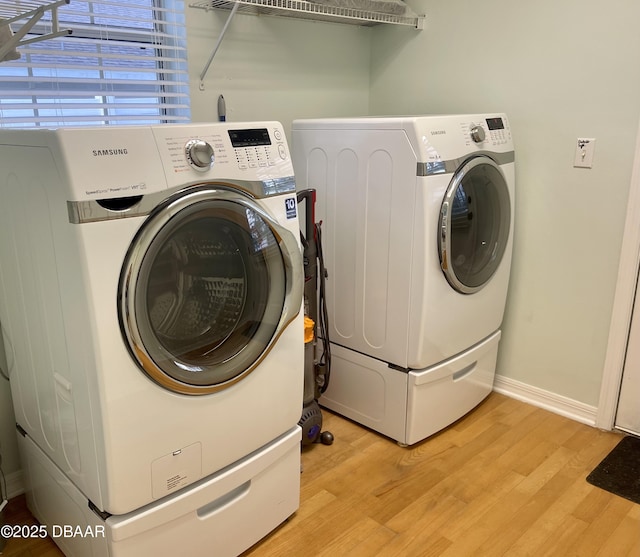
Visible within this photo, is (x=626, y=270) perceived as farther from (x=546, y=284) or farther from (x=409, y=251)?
(x=409, y=251)

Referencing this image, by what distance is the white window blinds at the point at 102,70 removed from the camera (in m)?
1.83

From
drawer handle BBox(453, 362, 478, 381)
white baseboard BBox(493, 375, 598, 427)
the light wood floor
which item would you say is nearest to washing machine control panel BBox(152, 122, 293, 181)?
the light wood floor

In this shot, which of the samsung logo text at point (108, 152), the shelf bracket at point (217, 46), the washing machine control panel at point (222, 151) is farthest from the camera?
the shelf bracket at point (217, 46)

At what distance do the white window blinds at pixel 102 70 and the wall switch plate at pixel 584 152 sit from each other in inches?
61.5

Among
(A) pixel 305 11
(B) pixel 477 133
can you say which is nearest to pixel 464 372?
(B) pixel 477 133

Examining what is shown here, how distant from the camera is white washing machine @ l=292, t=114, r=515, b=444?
2014mm

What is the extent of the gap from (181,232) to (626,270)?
1.77 m

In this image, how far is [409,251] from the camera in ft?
6.69

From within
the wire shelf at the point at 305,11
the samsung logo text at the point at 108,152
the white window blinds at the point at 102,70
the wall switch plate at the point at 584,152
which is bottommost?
the wall switch plate at the point at 584,152

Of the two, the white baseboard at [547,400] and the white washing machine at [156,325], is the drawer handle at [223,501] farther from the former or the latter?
the white baseboard at [547,400]

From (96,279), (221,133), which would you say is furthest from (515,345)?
(96,279)

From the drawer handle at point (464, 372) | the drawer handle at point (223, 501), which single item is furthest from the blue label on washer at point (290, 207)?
the drawer handle at point (464, 372)

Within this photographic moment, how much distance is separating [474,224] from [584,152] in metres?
0.54

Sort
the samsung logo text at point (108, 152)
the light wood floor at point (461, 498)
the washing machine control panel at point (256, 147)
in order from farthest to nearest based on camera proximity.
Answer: the light wood floor at point (461, 498)
the washing machine control panel at point (256, 147)
the samsung logo text at point (108, 152)
